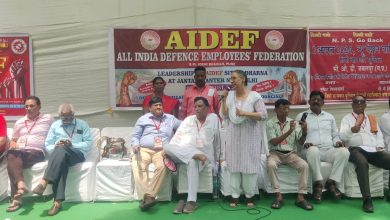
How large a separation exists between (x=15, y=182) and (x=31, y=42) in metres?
2.05

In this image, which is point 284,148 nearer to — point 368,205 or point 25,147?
point 368,205

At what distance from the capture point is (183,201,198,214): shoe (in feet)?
13.2

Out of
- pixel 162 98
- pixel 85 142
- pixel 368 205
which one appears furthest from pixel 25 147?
pixel 368 205

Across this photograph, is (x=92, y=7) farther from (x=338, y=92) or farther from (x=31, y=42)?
(x=338, y=92)

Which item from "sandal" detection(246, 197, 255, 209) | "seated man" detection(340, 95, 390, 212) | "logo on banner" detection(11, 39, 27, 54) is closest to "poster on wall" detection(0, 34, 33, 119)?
"logo on banner" detection(11, 39, 27, 54)

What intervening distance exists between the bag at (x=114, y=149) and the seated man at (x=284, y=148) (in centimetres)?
175

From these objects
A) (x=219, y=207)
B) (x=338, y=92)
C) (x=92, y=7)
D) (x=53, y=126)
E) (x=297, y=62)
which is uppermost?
(x=92, y=7)

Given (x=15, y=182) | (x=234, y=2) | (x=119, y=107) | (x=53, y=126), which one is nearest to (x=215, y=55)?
(x=234, y=2)

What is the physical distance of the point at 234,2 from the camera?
17.7ft

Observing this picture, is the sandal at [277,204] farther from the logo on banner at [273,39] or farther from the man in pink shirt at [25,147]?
the man in pink shirt at [25,147]

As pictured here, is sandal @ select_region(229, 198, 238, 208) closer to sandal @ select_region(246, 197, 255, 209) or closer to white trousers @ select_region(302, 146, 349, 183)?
sandal @ select_region(246, 197, 255, 209)

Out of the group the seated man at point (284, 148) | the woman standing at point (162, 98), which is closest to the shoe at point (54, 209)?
the woman standing at point (162, 98)

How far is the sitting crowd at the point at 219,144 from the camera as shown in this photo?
414cm

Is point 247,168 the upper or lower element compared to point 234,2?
lower
